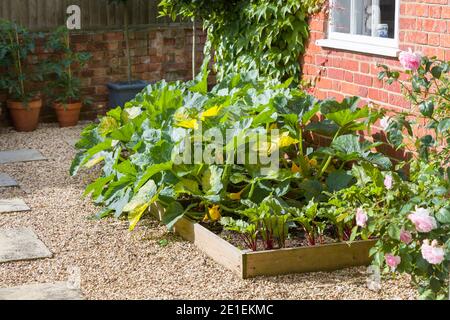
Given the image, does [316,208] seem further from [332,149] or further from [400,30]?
[400,30]

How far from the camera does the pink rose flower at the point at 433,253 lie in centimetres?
409

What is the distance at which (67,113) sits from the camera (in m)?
10.4

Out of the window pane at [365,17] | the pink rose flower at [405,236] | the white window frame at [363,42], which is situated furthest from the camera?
the window pane at [365,17]

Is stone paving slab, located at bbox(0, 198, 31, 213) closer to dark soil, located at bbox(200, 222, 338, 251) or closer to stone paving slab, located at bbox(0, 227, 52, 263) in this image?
stone paving slab, located at bbox(0, 227, 52, 263)

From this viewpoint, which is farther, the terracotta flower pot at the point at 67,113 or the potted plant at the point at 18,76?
the terracotta flower pot at the point at 67,113

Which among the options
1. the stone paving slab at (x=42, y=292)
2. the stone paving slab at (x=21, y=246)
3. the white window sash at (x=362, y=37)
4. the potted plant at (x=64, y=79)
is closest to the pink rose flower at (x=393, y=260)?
the stone paving slab at (x=42, y=292)

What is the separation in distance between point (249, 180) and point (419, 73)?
153 cm

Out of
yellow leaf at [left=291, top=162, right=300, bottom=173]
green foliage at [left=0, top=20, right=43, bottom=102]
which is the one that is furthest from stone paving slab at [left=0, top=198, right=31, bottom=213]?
green foliage at [left=0, top=20, right=43, bottom=102]

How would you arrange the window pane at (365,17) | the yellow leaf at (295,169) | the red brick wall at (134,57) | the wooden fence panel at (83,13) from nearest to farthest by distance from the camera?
the yellow leaf at (295,169)
the window pane at (365,17)
the wooden fence panel at (83,13)
the red brick wall at (134,57)

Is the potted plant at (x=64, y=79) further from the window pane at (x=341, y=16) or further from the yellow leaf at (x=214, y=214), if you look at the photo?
the yellow leaf at (x=214, y=214)

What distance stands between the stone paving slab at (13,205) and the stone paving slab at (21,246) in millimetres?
554

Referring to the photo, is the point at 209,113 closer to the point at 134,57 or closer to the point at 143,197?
the point at 143,197

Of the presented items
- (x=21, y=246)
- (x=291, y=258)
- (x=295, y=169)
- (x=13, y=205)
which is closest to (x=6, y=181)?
(x=13, y=205)
